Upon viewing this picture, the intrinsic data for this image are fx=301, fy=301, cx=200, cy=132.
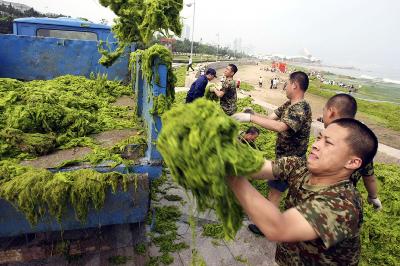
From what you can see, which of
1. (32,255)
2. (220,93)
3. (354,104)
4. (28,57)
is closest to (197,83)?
(220,93)

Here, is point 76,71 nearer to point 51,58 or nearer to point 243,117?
point 51,58

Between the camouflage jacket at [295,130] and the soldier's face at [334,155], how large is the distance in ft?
5.75

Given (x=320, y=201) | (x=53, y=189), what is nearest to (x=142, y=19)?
(x=53, y=189)

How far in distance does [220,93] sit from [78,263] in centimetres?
403

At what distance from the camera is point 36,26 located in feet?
22.2

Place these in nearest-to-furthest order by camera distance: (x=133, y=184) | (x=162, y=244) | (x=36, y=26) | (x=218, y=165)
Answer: (x=218, y=165), (x=133, y=184), (x=162, y=244), (x=36, y=26)

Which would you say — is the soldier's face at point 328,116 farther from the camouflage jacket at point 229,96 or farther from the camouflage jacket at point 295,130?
the camouflage jacket at point 229,96

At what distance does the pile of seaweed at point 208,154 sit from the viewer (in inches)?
58.2

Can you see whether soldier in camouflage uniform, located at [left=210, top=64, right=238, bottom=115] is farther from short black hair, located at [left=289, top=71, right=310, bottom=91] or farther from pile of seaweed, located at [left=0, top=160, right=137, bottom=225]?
pile of seaweed, located at [left=0, top=160, right=137, bottom=225]

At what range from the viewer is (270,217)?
4.90 feet

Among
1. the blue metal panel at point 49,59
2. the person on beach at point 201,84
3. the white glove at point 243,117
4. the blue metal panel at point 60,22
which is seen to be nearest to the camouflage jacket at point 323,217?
the white glove at point 243,117

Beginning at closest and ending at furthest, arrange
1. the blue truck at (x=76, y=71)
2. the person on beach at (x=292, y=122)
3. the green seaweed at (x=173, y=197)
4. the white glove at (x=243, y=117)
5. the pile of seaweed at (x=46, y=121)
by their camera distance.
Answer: the blue truck at (x=76, y=71), the pile of seaweed at (x=46, y=121), the white glove at (x=243, y=117), the person on beach at (x=292, y=122), the green seaweed at (x=173, y=197)

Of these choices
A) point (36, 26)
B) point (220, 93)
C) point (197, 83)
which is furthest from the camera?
point (197, 83)

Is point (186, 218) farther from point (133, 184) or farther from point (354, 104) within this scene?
point (354, 104)
